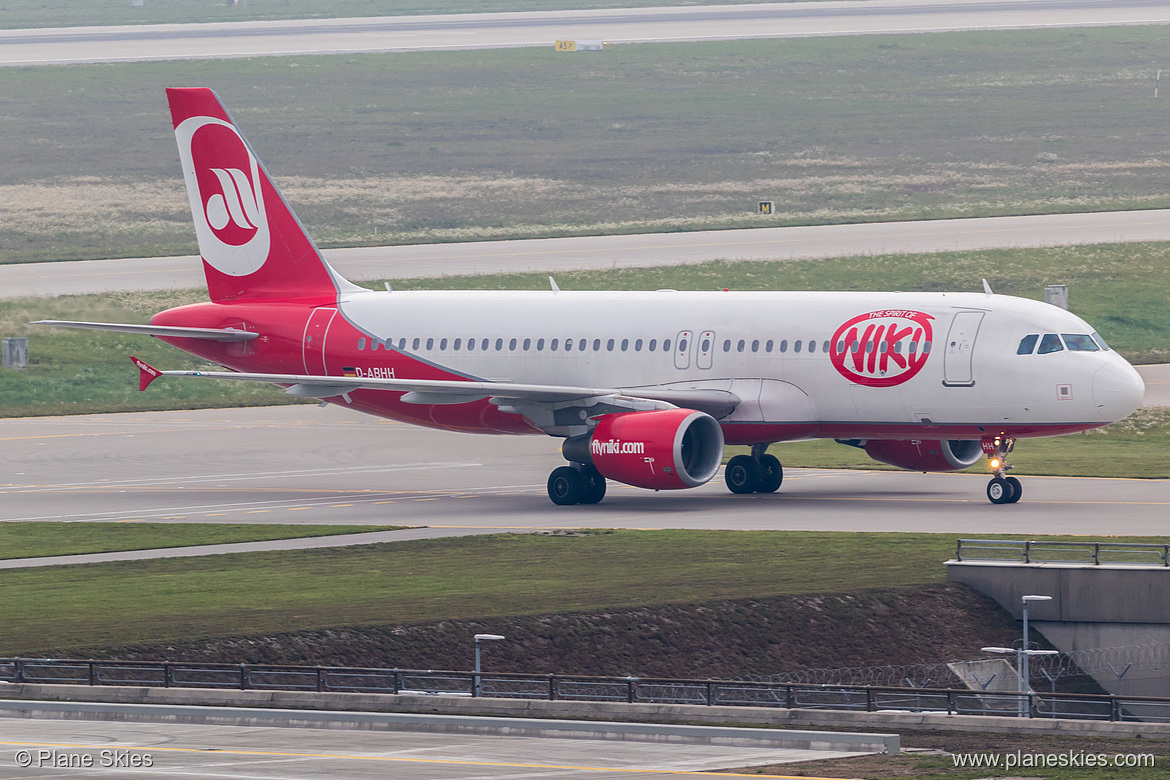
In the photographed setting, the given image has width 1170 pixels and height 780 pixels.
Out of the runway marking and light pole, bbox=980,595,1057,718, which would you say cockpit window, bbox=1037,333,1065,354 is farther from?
the runway marking

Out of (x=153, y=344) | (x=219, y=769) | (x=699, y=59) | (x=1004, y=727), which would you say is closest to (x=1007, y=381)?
(x=1004, y=727)

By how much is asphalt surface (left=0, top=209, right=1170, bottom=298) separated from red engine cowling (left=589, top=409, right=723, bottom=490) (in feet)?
146

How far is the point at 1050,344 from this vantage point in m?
47.1

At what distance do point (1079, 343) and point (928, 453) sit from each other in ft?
18.9

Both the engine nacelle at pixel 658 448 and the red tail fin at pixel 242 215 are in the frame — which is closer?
the engine nacelle at pixel 658 448

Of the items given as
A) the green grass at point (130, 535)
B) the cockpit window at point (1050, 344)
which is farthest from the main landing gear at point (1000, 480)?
the green grass at point (130, 535)

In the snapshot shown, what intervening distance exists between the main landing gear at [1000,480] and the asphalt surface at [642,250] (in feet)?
142

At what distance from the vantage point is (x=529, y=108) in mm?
142000

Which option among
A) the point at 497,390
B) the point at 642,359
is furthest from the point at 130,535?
the point at 642,359

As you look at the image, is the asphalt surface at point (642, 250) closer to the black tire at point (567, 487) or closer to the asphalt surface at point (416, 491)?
the asphalt surface at point (416, 491)

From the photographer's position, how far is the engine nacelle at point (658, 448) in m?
47.2

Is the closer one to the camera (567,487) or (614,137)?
(567,487)
